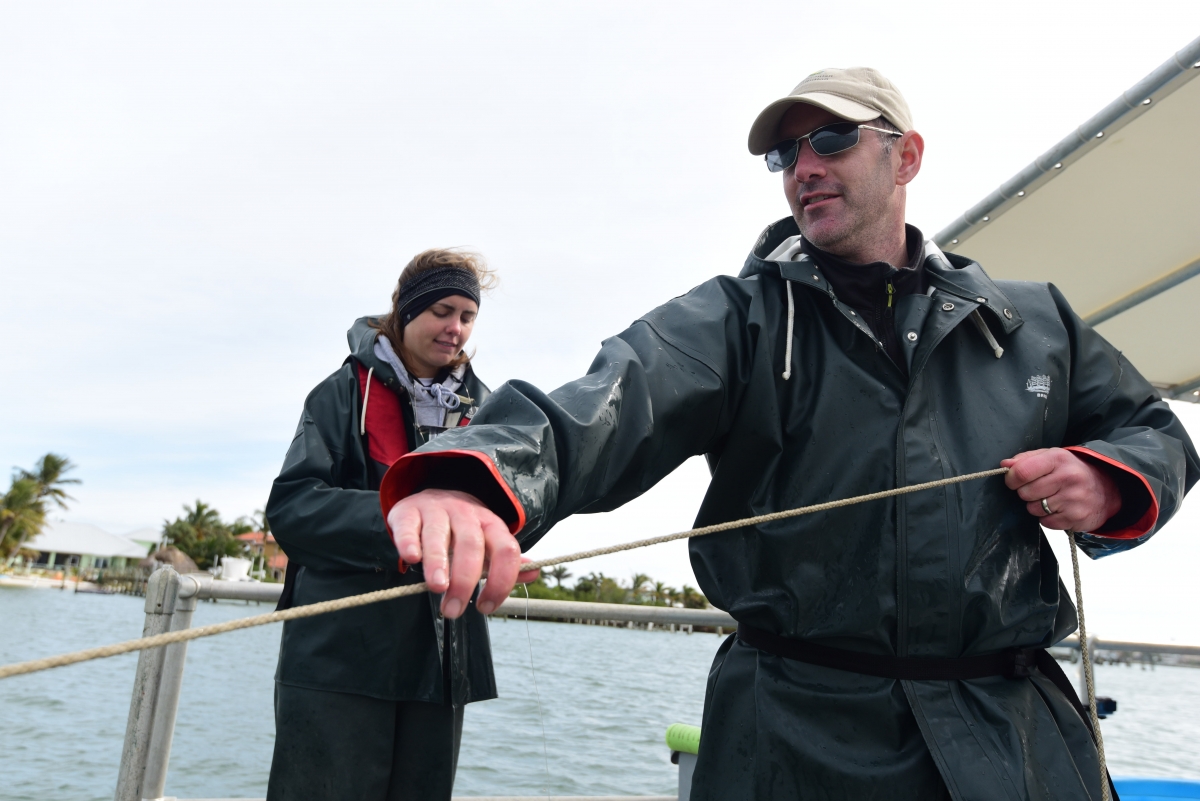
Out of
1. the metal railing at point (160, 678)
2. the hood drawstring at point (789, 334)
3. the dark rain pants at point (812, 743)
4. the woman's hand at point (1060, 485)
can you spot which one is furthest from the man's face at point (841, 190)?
the metal railing at point (160, 678)

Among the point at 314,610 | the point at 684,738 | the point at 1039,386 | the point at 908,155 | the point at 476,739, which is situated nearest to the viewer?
the point at 314,610

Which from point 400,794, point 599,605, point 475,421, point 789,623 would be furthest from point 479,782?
point 475,421

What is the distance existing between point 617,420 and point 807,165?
90cm

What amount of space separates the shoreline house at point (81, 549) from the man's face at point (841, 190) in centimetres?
10878

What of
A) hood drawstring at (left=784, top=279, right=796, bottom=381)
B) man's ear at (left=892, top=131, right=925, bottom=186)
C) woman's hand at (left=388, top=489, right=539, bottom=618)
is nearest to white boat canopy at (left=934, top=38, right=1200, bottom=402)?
man's ear at (left=892, top=131, right=925, bottom=186)

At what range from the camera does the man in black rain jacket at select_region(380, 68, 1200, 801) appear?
4.43ft

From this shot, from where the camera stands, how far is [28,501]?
7194cm

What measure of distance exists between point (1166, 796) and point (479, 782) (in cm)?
409

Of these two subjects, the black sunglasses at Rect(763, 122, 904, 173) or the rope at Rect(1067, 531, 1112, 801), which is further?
the black sunglasses at Rect(763, 122, 904, 173)

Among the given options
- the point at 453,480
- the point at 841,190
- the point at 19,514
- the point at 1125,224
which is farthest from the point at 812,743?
the point at 19,514

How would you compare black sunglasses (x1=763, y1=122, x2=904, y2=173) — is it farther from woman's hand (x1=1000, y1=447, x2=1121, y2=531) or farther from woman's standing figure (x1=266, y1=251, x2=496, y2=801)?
woman's standing figure (x1=266, y1=251, x2=496, y2=801)

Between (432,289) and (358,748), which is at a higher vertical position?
(432,289)

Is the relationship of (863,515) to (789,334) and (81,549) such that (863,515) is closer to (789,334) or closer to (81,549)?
(789,334)

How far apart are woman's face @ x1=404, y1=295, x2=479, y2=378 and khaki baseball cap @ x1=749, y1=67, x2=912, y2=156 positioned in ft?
3.93
